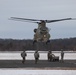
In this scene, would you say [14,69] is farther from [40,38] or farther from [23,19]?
[23,19]

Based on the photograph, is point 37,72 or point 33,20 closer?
point 37,72

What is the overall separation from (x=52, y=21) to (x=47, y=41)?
958 cm

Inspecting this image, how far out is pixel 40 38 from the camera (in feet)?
286

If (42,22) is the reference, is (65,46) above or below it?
below

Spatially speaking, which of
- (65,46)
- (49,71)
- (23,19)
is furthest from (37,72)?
(65,46)

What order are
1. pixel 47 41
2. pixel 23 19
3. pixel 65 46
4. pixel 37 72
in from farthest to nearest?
1. pixel 65 46
2. pixel 23 19
3. pixel 47 41
4. pixel 37 72

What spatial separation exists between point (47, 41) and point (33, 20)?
1098 cm

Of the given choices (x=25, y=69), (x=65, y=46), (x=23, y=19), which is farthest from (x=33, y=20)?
(x=65, y=46)

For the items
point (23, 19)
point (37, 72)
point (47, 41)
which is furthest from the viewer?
point (23, 19)

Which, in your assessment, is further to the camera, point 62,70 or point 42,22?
point 42,22

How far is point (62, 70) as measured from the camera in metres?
50.8

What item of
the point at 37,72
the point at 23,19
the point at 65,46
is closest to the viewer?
the point at 37,72

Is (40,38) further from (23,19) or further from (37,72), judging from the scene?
(37,72)

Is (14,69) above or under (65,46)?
above
